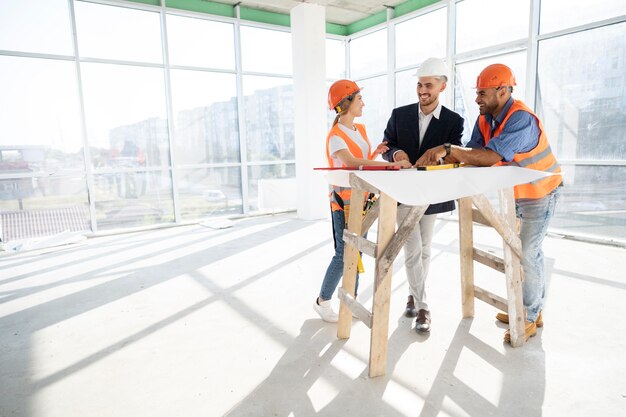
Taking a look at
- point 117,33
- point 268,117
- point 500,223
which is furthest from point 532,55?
point 117,33

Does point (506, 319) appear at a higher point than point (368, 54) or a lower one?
lower

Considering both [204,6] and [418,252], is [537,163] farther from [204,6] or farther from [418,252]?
[204,6]

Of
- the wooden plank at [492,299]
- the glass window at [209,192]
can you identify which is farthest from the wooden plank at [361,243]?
the glass window at [209,192]

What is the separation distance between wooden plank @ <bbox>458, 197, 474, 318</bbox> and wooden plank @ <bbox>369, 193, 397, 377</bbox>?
0.77 metres

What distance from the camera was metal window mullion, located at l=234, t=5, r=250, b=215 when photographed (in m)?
7.25

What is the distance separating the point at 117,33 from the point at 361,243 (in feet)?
19.5

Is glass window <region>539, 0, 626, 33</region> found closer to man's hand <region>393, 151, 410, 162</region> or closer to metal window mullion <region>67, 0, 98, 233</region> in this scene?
man's hand <region>393, 151, 410, 162</region>

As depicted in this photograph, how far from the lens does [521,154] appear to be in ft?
7.34

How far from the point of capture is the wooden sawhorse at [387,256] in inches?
80.5

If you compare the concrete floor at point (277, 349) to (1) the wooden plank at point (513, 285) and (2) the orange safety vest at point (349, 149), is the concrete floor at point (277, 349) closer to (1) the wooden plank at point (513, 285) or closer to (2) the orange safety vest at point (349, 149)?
(1) the wooden plank at point (513, 285)

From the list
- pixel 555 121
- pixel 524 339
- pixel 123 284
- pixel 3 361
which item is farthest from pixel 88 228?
pixel 555 121

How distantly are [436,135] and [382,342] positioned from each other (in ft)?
4.28

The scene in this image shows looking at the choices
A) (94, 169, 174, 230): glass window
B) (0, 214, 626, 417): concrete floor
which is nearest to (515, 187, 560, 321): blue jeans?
(0, 214, 626, 417): concrete floor

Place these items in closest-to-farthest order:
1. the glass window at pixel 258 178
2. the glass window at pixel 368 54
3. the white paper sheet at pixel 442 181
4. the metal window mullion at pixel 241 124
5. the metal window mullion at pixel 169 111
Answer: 1. the white paper sheet at pixel 442 181
2. the metal window mullion at pixel 169 111
3. the metal window mullion at pixel 241 124
4. the glass window at pixel 258 178
5. the glass window at pixel 368 54
